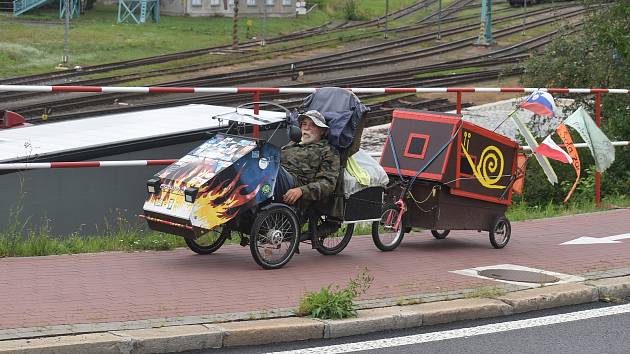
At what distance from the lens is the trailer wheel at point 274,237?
904cm

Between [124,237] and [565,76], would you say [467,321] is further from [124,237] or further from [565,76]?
[565,76]

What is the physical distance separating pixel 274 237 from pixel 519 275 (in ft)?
6.69

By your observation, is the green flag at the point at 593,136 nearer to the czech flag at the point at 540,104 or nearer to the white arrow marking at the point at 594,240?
the czech flag at the point at 540,104

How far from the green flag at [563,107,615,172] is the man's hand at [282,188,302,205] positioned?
458 cm

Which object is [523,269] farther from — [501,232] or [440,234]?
[440,234]

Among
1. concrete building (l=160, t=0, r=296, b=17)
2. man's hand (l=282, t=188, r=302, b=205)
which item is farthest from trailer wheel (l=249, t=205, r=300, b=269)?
concrete building (l=160, t=0, r=296, b=17)

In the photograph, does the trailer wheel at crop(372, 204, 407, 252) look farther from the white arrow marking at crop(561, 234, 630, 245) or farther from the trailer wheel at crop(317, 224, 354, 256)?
the white arrow marking at crop(561, 234, 630, 245)

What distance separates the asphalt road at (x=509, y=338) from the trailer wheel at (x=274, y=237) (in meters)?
1.77

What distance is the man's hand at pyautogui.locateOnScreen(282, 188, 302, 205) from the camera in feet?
30.5

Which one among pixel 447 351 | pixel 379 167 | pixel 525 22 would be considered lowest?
pixel 447 351

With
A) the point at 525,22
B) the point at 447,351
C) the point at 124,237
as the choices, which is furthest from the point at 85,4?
the point at 447,351

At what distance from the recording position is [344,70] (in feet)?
130

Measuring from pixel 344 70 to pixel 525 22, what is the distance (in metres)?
19.7

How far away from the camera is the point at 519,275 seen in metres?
9.52
